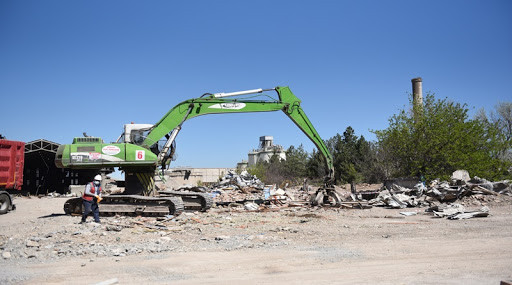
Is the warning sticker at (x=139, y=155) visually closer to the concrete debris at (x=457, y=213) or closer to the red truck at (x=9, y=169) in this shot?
the red truck at (x=9, y=169)

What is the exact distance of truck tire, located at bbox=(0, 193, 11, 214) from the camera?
15422 millimetres

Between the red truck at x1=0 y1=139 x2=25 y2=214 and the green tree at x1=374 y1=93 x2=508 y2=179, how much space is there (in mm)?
19347

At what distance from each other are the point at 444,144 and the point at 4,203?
21.2m

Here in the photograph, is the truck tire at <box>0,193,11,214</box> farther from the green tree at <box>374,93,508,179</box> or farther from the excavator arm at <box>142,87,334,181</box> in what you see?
the green tree at <box>374,93,508,179</box>

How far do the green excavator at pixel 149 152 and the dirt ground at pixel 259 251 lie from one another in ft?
2.37

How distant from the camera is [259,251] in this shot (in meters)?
7.82

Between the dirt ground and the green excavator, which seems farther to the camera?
the green excavator

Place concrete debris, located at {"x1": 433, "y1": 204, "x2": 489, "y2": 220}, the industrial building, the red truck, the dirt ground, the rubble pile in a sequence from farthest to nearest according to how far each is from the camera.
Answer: the industrial building
the rubble pile
the red truck
concrete debris, located at {"x1": 433, "y1": 204, "x2": 489, "y2": 220}
the dirt ground

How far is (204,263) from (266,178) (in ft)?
110

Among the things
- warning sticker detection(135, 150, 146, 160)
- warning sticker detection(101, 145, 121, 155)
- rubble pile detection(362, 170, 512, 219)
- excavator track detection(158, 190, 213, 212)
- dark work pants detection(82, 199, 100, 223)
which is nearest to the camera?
dark work pants detection(82, 199, 100, 223)

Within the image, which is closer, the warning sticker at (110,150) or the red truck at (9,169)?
the warning sticker at (110,150)

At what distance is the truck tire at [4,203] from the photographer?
15422 millimetres

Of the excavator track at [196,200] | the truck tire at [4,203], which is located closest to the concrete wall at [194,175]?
the truck tire at [4,203]

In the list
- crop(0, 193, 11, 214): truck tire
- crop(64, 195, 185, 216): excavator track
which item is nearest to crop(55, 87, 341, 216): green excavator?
crop(64, 195, 185, 216): excavator track
